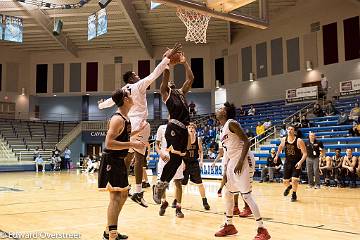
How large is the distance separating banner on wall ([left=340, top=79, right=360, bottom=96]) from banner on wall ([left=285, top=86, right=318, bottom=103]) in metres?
1.40

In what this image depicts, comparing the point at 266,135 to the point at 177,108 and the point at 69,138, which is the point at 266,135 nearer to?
the point at 177,108

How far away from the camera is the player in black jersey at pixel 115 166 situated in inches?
178

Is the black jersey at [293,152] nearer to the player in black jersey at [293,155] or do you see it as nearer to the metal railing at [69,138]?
the player in black jersey at [293,155]

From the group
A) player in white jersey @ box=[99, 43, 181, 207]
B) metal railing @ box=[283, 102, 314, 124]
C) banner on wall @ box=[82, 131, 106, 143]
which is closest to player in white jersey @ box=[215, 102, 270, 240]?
player in white jersey @ box=[99, 43, 181, 207]

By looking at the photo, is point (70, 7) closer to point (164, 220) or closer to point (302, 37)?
point (302, 37)

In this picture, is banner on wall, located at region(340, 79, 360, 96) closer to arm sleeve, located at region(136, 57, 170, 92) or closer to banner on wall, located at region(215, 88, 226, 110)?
banner on wall, located at region(215, 88, 226, 110)

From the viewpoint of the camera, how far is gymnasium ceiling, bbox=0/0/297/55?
2480 cm

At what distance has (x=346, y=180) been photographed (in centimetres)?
1362

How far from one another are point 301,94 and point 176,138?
19.3m

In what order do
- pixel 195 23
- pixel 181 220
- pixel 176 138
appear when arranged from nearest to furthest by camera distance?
pixel 176 138 → pixel 181 220 → pixel 195 23

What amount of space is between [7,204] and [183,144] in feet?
16.6

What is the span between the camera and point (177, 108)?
573 cm

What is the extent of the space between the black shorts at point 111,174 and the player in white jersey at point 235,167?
5.04 feet

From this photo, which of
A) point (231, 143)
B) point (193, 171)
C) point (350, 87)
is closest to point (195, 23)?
point (193, 171)
